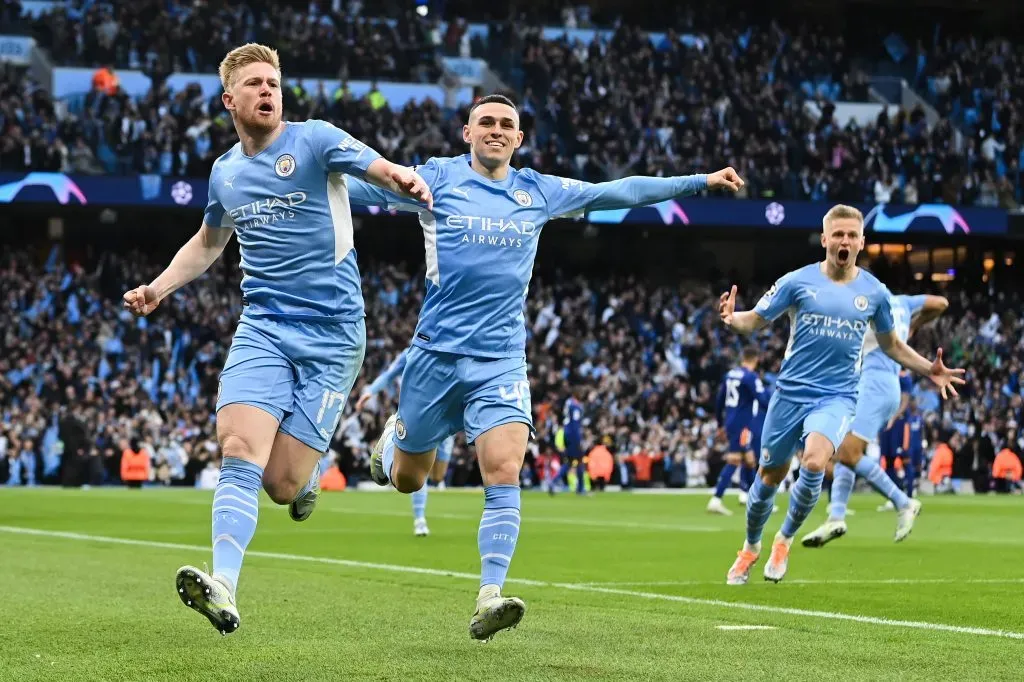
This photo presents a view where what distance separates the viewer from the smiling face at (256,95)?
24.1 ft

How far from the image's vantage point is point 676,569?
12.6 m

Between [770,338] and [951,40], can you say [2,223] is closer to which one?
[770,338]

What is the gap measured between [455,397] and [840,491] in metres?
8.30

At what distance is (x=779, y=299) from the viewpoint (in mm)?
11578

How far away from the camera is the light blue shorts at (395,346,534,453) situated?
7.96m

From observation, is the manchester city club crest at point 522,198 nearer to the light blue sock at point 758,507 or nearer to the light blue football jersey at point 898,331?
the light blue sock at point 758,507

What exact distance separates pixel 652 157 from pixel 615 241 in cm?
526

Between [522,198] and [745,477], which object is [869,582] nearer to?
[522,198]

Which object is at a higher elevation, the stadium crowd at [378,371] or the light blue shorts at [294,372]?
the light blue shorts at [294,372]

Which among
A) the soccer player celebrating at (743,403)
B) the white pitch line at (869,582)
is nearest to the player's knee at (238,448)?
the white pitch line at (869,582)

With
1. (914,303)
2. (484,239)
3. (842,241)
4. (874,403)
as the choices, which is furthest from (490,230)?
(874,403)

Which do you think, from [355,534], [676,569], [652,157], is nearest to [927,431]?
[652,157]

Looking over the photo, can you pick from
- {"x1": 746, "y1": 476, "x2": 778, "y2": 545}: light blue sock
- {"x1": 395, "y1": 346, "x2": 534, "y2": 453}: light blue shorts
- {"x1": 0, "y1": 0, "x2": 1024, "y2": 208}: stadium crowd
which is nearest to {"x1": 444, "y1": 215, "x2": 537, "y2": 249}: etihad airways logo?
{"x1": 395, "y1": 346, "x2": 534, "y2": 453}: light blue shorts

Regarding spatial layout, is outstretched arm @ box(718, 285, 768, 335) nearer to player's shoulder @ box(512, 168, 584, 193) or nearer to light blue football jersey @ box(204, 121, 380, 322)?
player's shoulder @ box(512, 168, 584, 193)
